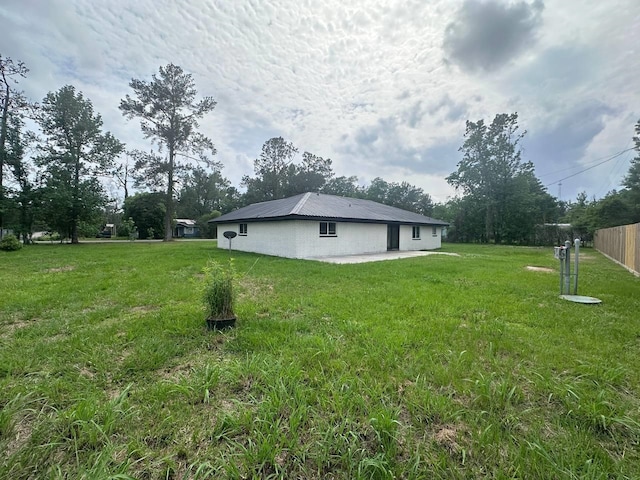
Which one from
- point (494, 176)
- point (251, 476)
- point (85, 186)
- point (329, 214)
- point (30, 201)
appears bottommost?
point (251, 476)

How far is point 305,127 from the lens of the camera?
17562 mm

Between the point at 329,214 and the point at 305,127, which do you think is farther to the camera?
the point at 305,127

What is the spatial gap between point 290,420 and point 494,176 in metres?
31.1

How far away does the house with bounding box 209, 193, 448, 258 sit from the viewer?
12695 millimetres

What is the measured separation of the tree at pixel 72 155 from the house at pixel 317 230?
11.7m

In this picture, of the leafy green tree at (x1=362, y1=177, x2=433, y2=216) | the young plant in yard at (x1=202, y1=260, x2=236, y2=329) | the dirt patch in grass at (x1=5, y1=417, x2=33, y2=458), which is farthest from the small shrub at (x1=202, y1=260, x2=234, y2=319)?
the leafy green tree at (x1=362, y1=177, x2=433, y2=216)

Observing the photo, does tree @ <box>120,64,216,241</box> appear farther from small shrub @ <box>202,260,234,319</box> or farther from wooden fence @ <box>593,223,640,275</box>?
wooden fence @ <box>593,223,640,275</box>

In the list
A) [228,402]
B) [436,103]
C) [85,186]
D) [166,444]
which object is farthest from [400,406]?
[85,186]

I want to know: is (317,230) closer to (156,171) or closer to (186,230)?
(156,171)

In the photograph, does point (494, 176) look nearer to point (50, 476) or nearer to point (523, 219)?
point (523, 219)

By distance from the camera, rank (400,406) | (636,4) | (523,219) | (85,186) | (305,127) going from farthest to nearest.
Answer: (523,219)
(85,186)
(305,127)
(636,4)
(400,406)

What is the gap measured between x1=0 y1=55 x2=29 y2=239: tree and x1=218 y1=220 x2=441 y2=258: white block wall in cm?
1543

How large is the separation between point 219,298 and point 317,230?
9489 millimetres

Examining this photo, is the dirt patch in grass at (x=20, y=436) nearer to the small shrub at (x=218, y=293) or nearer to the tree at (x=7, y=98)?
the small shrub at (x=218, y=293)
